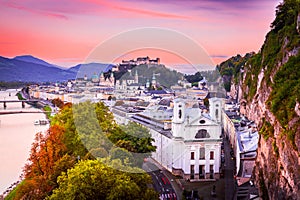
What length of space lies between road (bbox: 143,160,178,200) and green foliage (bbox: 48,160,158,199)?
308 cm

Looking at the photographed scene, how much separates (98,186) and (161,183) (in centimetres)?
454

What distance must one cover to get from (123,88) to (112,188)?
795 inches

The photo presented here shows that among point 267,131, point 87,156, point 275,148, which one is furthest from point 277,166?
point 87,156

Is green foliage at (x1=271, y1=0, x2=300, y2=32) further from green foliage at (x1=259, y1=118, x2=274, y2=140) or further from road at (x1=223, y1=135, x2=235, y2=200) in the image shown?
green foliage at (x1=259, y1=118, x2=274, y2=140)

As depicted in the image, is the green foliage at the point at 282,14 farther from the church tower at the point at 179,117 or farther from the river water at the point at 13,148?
the river water at the point at 13,148

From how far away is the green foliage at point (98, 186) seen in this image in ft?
21.3

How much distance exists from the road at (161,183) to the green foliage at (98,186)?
3078 millimetres

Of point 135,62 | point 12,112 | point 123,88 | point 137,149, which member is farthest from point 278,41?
point 12,112

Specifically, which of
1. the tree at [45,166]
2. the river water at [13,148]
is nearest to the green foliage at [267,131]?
the tree at [45,166]

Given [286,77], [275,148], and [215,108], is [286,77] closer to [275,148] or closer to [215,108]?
[275,148]

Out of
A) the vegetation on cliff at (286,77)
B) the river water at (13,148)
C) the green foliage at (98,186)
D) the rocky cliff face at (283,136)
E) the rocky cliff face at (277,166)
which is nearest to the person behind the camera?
the green foliage at (98,186)

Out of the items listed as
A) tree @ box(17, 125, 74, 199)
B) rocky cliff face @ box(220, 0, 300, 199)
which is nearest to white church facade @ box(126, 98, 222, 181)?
rocky cliff face @ box(220, 0, 300, 199)

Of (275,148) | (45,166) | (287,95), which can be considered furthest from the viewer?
(45,166)

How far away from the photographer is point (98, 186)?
6652mm
